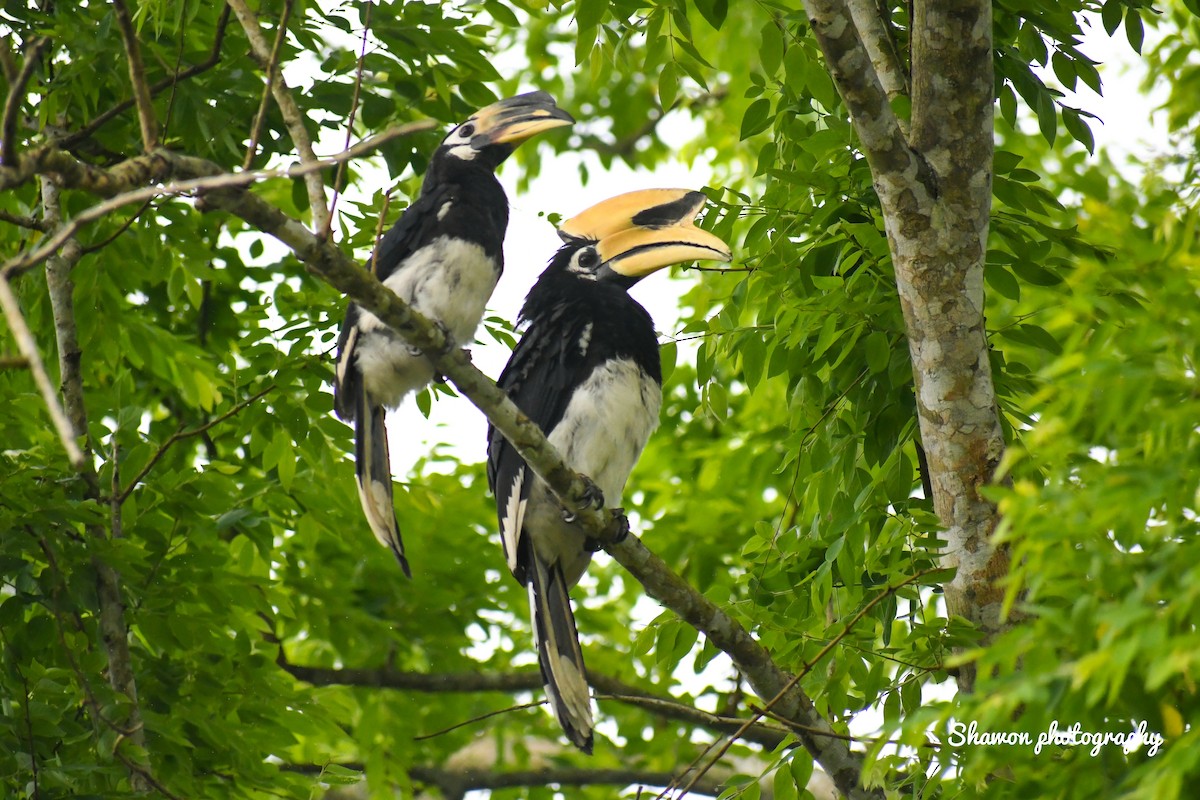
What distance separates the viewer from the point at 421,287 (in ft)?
12.8

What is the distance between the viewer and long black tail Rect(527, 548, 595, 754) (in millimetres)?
3768

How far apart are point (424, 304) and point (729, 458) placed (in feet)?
8.33

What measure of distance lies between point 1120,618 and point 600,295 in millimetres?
2842

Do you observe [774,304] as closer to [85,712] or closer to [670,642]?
[670,642]

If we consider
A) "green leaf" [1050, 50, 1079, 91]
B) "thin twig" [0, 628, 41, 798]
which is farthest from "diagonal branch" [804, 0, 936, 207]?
"thin twig" [0, 628, 41, 798]

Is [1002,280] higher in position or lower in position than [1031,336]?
higher

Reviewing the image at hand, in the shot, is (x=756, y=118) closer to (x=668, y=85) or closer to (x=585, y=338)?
(x=668, y=85)

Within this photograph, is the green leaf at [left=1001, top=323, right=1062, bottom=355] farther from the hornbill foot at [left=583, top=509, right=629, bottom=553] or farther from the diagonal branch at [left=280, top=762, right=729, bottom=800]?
the diagonal branch at [left=280, top=762, right=729, bottom=800]

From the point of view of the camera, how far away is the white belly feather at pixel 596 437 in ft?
13.4

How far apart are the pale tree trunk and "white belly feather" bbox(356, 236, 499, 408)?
52.9 inches

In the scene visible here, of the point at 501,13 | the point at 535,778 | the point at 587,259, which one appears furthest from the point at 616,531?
the point at 535,778

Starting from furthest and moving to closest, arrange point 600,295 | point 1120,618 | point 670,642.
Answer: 1. point 600,295
2. point 670,642
3. point 1120,618

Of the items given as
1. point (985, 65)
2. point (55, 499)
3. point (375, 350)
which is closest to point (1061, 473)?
point (985, 65)

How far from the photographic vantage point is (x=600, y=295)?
4.32 metres
